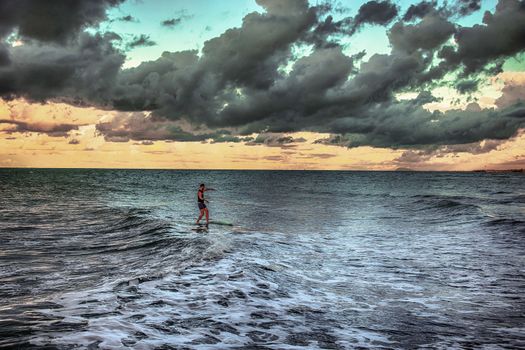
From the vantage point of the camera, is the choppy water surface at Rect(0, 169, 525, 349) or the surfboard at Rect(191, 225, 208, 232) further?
the surfboard at Rect(191, 225, 208, 232)

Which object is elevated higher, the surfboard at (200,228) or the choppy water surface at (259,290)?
the choppy water surface at (259,290)

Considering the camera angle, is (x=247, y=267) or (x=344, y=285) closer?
(x=344, y=285)

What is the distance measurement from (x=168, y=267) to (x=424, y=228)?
18216mm

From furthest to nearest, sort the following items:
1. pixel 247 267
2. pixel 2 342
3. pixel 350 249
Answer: pixel 350 249
pixel 247 267
pixel 2 342

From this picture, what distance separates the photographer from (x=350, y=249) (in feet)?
57.6

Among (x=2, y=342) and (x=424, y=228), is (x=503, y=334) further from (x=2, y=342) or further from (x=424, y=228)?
(x=424, y=228)

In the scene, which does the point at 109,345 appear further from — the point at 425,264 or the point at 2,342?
the point at 425,264

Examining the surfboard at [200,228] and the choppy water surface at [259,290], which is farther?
the surfboard at [200,228]

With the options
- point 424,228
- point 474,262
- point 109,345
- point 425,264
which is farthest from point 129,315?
point 424,228

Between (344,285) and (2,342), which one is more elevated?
(2,342)

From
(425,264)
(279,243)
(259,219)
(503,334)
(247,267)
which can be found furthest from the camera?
(259,219)

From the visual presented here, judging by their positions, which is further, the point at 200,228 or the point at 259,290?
the point at 200,228

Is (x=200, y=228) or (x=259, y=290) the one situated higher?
(x=259, y=290)

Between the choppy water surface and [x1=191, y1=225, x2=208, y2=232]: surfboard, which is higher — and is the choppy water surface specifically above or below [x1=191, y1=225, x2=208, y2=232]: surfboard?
above
